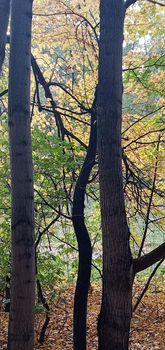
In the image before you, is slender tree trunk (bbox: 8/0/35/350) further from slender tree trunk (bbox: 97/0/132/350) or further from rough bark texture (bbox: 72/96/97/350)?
rough bark texture (bbox: 72/96/97/350)

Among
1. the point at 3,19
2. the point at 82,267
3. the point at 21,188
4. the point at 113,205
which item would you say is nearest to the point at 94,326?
the point at 82,267

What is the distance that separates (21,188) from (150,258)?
42.9 inches

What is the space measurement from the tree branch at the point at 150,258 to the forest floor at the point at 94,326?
383 centimetres

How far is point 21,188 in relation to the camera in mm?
2998

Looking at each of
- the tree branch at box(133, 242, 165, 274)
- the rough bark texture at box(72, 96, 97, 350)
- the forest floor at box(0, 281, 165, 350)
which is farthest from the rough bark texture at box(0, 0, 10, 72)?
the forest floor at box(0, 281, 165, 350)

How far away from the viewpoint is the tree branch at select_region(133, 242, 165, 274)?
2844mm

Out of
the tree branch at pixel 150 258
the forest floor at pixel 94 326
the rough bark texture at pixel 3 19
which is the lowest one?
the forest floor at pixel 94 326

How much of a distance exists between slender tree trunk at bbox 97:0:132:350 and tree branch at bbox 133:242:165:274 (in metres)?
0.06

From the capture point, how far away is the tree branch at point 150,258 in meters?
2.84

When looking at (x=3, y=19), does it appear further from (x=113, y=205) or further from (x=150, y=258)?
(x=150, y=258)

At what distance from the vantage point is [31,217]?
3012 millimetres

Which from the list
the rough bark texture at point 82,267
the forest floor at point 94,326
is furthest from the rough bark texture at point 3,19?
the forest floor at point 94,326

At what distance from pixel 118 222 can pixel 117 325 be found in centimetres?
78

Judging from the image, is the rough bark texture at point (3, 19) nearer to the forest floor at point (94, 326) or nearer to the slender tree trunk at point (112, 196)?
the slender tree trunk at point (112, 196)
